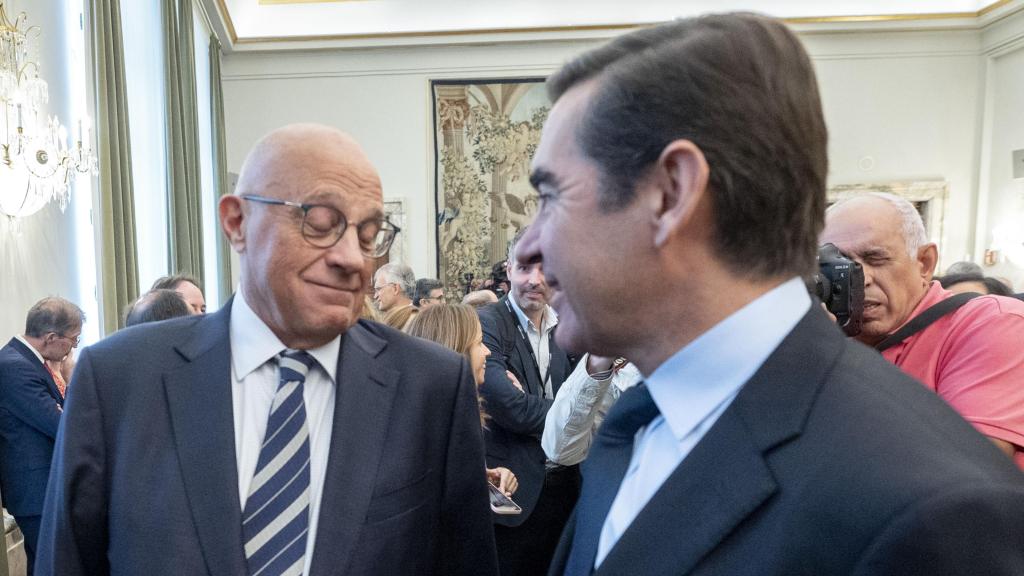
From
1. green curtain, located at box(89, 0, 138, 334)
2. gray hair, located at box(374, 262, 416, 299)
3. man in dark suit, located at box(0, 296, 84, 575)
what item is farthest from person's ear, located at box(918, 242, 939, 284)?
green curtain, located at box(89, 0, 138, 334)

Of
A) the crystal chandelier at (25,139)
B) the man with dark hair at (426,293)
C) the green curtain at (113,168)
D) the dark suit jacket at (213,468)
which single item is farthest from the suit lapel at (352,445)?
the man with dark hair at (426,293)

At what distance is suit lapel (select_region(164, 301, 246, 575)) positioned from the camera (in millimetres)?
1257

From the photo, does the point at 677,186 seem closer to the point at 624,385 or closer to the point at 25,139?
the point at 624,385

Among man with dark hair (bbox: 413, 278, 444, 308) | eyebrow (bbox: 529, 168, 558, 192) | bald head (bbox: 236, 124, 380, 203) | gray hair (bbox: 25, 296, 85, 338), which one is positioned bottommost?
man with dark hair (bbox: 413, 278, 444, 308)

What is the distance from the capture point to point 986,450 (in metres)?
0.68

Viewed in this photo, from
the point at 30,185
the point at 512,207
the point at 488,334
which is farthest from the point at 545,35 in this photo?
the point at 488,334

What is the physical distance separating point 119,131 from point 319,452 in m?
5.14

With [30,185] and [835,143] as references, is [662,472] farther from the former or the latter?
[835,143]

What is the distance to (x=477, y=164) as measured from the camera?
10406 mm

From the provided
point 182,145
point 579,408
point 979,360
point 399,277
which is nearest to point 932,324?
point 979,360

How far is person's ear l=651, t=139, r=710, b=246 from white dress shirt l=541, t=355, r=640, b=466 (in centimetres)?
139

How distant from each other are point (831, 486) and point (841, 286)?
116cm

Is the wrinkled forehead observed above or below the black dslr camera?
above

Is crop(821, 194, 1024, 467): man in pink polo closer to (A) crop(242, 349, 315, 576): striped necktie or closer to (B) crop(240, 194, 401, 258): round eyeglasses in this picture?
(B) crop(240, 194, 401, 258): round eyeglasses
